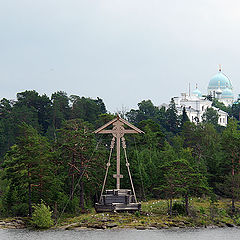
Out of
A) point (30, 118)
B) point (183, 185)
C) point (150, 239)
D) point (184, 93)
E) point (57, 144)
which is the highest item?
point (184, 93)

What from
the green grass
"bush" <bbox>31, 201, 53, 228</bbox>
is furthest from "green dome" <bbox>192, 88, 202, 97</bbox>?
"bush" <bbox>31, 201, 53, 228</bbox>

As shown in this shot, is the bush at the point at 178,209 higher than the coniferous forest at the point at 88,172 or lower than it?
lower

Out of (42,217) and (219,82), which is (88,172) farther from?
(219,82)

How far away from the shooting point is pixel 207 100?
15812 cm

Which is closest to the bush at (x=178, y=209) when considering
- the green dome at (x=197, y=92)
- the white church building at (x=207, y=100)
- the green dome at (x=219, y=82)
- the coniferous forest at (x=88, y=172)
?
the coniferous forest at (x=88, y=172)

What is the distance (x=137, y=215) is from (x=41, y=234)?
301 inches

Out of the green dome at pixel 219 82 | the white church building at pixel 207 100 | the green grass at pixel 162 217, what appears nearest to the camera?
the green grass at pixel 162 217

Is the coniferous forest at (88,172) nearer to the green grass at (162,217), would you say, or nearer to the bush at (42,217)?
the green grass at (162,217)

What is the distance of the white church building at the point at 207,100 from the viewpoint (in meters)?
148

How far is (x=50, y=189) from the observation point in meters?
49.1

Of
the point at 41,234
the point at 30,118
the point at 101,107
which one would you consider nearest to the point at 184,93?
the point at 101,107

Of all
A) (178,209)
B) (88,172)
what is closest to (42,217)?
(88,172)

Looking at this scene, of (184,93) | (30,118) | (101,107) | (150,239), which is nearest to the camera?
(150,239)

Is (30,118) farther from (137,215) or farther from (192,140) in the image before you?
(137,215)
